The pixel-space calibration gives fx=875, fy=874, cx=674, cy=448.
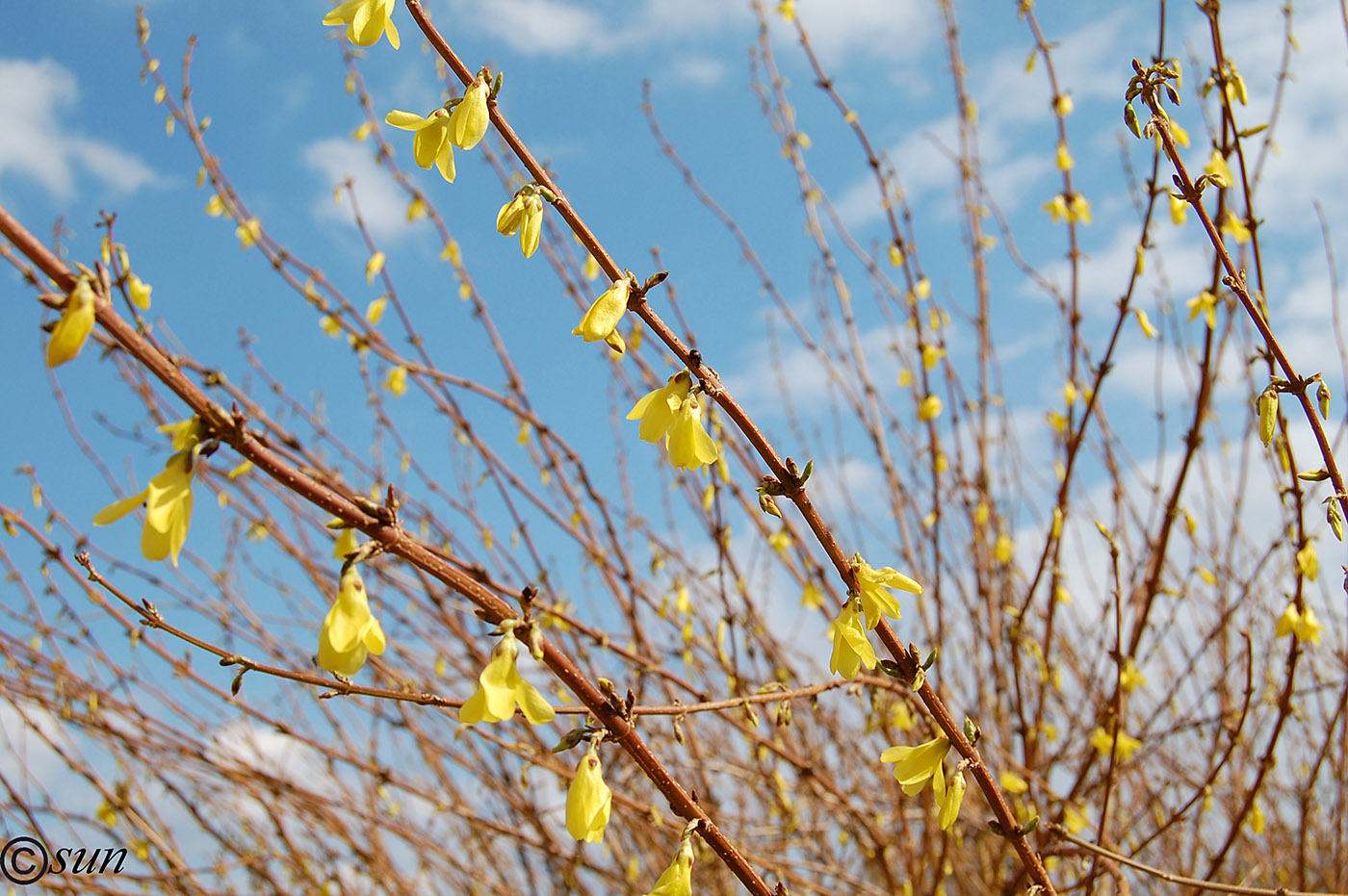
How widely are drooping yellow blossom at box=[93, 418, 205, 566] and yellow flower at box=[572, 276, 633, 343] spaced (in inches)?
15.8

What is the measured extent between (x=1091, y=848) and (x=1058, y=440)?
2.37m

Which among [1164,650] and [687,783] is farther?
[1164,650]

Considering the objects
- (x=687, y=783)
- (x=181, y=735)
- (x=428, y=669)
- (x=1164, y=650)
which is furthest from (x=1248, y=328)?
(x=181, y=735)

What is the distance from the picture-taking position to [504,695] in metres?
0.86

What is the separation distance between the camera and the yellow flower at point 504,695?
0.85 meters

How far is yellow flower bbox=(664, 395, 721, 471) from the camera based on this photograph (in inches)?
39.2

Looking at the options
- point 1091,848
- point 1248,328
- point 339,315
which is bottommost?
point 1091,848

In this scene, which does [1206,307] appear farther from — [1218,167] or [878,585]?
[878,585]

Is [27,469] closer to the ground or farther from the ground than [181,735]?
farther from the ground

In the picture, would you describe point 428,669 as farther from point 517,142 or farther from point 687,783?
point 517,142

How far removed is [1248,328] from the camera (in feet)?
10.2

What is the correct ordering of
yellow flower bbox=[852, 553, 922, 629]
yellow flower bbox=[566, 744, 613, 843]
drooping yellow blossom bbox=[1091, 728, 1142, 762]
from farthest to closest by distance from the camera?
drooping yellow blossom bbox=[1091, 728, 1142, 762] → yellow flower bbox=[852, 553, 922, 629] → yellow flower bbox=[566, 744, 613, 843]

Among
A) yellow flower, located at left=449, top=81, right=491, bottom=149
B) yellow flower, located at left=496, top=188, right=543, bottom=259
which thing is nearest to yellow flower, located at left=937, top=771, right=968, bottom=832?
yellow flower, located at left=496, top=188, right=543, bottom=259

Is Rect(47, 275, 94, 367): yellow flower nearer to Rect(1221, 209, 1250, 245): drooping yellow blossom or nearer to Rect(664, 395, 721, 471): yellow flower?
Rect(664, 395, 721, 471): yellow flower
